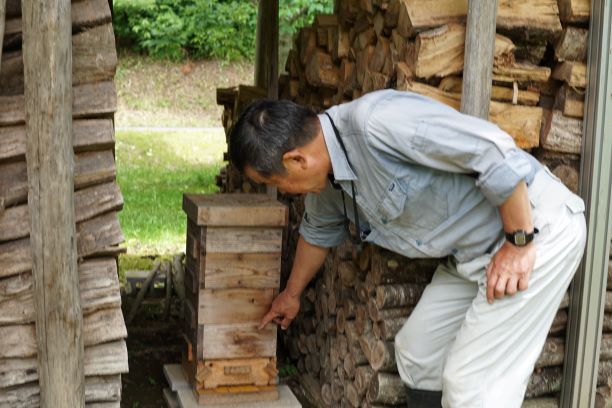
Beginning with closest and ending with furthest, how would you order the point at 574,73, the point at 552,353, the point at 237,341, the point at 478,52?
the point at 478,52, the point at 574,73, the point at 552,353, the point at 237,341

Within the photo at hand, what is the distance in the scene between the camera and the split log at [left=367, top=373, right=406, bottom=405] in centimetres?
411

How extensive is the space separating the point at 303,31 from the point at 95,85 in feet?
6.77

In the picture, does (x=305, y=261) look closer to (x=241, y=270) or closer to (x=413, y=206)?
(x=241, y=270)

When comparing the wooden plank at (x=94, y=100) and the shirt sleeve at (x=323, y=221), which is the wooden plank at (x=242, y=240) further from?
the wooden plank at (x=94, y=100)

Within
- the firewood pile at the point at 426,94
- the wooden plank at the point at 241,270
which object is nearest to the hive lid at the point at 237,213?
the wooden plank at the point at 241,270

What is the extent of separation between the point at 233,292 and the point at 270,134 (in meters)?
1.29

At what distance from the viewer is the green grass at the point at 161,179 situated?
8547 millimetres

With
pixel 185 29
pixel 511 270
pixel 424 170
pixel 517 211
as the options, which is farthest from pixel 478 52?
pixel 185 29

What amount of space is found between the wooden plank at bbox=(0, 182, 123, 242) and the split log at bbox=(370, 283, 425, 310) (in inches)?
50.2

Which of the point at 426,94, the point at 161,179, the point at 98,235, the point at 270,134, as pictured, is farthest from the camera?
the point at 161,179

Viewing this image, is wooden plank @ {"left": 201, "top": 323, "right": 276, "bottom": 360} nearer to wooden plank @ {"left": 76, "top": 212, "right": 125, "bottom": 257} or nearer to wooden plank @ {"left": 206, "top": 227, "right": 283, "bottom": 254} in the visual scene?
wooden plank @ {"left": 206, "top": 227, "right": 283, "bottom": 254}

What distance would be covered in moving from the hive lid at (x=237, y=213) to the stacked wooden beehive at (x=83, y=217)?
2.45 ft

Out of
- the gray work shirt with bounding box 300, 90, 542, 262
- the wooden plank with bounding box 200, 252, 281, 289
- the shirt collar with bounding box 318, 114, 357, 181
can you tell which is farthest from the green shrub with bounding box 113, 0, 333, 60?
the shirt collar with bounding box 318, 114, 357, 181

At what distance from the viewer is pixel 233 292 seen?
171 inches
